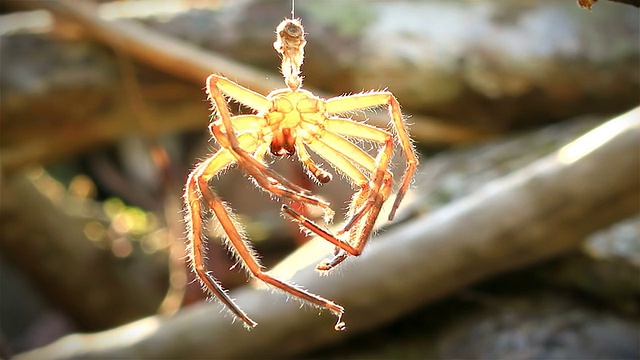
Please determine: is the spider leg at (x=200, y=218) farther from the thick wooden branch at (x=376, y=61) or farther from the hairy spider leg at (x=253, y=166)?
the thick wooden branch at (x=376, y=61)

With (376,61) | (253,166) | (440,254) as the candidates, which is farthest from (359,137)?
(376,61)

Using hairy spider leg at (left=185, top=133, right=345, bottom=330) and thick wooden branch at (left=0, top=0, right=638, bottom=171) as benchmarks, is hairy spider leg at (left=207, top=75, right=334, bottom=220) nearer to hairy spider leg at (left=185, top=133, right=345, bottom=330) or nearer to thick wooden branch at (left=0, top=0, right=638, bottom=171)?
hairy spider leg at (left=185, top=133, right=345, bottom=330)

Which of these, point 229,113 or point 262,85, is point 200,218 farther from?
point 262,85

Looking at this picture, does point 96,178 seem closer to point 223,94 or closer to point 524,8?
point 524,8

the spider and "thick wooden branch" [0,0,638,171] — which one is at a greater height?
"thick wooden branch" [0,0,638,171]

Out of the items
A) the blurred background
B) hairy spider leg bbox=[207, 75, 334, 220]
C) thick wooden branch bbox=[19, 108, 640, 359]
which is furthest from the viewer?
the blurred background

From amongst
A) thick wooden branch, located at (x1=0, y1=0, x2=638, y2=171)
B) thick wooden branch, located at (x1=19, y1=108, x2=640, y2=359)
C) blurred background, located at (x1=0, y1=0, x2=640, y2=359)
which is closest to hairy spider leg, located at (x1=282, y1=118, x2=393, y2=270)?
thick wooden branch, located at (x1=19, y1=108, x2=640, y2=359)
